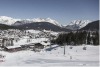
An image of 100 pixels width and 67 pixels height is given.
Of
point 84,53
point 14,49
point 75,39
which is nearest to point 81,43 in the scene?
point 75,39

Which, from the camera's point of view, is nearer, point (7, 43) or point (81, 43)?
point (81, 43)

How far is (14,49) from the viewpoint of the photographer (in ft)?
217

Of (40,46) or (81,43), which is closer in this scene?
(81,43)

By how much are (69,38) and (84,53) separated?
19.4 meters

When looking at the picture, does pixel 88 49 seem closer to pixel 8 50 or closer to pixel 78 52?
pixel 78 52

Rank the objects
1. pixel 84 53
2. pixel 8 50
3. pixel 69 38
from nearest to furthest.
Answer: pixel 84 53
pixel 8 50
pixel 69 38

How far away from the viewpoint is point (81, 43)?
65.6 meters

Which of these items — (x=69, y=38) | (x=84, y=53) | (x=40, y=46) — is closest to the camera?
(x=84, y=53)

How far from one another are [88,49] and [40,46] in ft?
94.9

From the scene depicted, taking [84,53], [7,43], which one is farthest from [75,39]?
[7,43]

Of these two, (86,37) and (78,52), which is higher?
(86,37)

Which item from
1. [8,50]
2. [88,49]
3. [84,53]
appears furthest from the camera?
[8,50]

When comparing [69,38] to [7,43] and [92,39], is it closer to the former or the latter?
[92,39]

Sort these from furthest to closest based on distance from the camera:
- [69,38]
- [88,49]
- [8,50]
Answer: [69,38] < [8,50] < [88,49]
